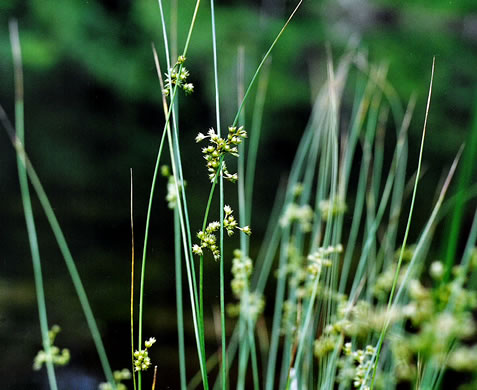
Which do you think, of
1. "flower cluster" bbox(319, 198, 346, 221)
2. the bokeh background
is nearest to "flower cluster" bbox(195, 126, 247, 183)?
the bokeh background

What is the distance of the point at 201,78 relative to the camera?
7.08m

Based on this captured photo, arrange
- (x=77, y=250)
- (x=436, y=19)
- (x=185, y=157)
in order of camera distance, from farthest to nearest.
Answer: (x=436, y=19)
(x=185, y=157)
(x=77, y=250)

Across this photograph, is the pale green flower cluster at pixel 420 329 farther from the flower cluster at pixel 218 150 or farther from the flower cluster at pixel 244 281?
the flower cluster at pixel 218 150

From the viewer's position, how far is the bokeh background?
8.87ft

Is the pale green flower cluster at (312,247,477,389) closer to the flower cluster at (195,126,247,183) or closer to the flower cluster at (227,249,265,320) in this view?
the flower cluster at (227,249,265,320)

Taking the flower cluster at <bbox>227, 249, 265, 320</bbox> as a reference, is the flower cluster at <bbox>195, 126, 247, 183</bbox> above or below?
above

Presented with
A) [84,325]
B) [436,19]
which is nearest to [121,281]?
[84,325]

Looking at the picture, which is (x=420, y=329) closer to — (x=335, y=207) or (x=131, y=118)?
(x=335, y=207)

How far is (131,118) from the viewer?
5.39m

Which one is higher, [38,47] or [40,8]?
[40,8]

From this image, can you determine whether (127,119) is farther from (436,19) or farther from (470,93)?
(436,19)

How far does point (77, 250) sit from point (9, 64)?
2.63 meters

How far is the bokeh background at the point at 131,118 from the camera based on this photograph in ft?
8.87

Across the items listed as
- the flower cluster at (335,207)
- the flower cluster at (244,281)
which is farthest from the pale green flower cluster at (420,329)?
the flower cluster at (335,207)
